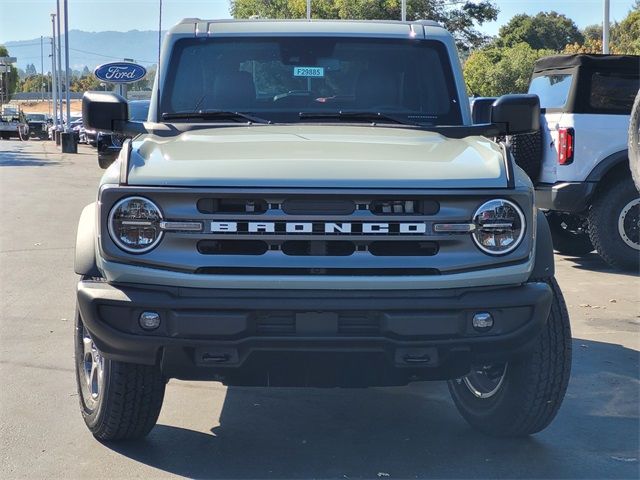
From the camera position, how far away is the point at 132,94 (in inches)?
1470

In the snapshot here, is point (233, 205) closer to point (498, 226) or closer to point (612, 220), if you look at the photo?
point (498, 226)

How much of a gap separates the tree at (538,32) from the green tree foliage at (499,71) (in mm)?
17424

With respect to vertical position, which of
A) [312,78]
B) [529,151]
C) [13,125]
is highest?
[312,78]

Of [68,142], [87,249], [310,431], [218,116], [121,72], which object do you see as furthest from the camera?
[68,142]

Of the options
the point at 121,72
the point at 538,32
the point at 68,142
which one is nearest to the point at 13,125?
the point at 68,142

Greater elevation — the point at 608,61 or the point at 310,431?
the point at 608,61

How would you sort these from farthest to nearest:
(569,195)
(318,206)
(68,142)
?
(68,142), (569,195), (318,206)

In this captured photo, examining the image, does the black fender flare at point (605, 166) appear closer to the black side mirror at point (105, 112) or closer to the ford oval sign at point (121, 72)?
the black side mirror at point (105, 112)

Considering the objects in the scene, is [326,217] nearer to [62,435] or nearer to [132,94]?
[62,435]

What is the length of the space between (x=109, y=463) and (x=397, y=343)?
58.6 inches

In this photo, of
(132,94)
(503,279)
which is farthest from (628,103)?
(132,94)

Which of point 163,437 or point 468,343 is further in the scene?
point 163,437

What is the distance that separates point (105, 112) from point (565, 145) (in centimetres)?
598

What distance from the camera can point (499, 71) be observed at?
175 ft
